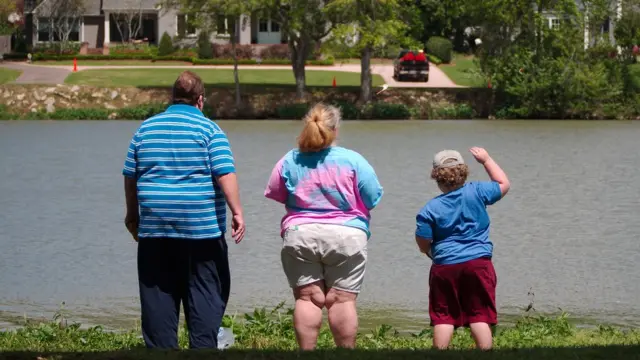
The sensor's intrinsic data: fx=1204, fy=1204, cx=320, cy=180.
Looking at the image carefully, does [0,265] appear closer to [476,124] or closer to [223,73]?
[476,124]

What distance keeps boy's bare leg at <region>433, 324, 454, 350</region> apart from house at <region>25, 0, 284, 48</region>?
5729 cm

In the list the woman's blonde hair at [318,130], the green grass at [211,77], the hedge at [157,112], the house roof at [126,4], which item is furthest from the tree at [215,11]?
the woman's blonde hair at [318,130]

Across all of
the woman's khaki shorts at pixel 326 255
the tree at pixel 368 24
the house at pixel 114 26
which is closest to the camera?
the woman's khaki shorts at pixel 326 255

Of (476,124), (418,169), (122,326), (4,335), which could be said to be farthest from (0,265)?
(476,124)

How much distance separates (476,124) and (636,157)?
13514 mm

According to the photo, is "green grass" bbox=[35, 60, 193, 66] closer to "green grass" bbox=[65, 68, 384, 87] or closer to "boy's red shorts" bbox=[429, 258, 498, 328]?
"green grass" bbox=[65, 68, 384, 87]

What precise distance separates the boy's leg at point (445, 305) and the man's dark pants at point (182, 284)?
1.32m

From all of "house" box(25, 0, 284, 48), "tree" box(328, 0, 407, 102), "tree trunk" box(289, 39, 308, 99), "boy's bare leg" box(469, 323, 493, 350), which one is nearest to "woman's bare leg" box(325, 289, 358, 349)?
"boy's bare leg" box(469, 323, 493, 350)

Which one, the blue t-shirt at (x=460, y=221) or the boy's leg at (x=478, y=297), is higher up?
the blue t-shirt at (x=460, y=221)

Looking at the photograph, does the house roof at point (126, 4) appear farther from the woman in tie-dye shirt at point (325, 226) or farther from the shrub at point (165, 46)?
the woman in tie-dye shirt at point (325, 226)

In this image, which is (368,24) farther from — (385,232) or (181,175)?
(181,175)

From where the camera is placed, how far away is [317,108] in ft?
24.2

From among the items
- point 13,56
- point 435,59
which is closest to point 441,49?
point 435,59

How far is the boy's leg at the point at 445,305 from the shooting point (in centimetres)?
743
